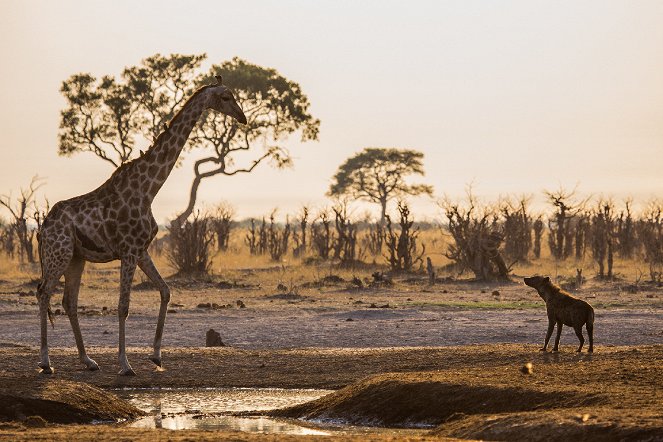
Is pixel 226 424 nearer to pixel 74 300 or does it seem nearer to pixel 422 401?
pixel 422 401

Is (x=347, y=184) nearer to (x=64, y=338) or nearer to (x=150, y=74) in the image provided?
(x=150, y=74)

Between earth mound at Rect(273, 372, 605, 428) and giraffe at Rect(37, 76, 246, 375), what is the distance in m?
2.58

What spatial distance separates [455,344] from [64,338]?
4.96 m

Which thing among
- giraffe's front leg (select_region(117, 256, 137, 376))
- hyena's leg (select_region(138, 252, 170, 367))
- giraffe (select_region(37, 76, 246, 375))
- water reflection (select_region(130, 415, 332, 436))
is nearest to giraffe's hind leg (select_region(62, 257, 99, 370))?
giraffe (select_region(37, 76, 246, 375))

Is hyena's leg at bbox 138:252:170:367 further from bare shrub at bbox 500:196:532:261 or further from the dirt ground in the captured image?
bare shrub at bbox 500:196:532:261

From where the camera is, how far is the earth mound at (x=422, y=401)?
9.40 metres

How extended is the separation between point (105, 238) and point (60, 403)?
2.81 metres

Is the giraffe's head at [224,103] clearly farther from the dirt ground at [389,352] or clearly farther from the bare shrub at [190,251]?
the bare shrub at [190,251]

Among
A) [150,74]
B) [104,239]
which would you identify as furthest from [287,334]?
[150,74]

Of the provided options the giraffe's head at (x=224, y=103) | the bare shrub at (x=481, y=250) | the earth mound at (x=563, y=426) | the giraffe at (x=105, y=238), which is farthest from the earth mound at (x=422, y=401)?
the bare shrub at (x=481, y=250)

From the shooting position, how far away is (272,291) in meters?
26.2

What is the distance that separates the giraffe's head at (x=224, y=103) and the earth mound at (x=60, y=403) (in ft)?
12.6

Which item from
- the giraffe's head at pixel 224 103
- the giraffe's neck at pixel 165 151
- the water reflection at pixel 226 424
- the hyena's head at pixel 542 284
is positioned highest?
the giraffe's head at pixel 224 103

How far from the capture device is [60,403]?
984 centimetres
